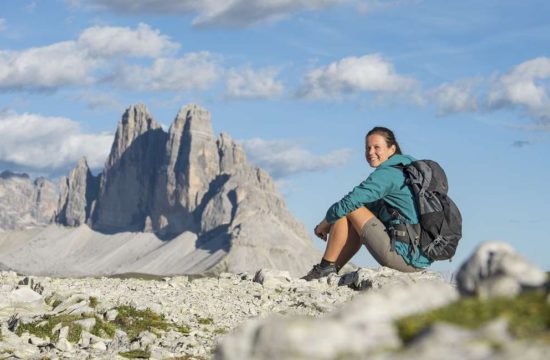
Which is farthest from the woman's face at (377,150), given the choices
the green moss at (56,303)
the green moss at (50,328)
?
the green moss at (56,303)

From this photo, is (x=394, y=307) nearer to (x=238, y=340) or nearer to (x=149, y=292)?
(x=238, y=340)

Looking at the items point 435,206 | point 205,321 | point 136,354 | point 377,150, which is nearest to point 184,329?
point 205,321

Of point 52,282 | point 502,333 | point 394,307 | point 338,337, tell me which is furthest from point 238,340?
point 52,282

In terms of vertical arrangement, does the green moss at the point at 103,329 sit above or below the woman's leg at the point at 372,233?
below

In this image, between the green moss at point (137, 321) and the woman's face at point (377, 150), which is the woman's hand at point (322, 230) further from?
the green moss at point (137, 321)

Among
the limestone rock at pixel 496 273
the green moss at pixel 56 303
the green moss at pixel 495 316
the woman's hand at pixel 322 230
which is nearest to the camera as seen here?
the green moss at pixel 495 316

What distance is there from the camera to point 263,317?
57.3 feet

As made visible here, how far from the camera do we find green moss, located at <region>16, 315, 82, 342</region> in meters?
16.5

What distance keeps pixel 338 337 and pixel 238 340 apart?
2.42ft

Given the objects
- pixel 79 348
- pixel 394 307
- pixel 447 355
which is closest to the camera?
pixel 447 355

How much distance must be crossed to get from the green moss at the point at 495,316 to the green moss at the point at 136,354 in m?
9.83

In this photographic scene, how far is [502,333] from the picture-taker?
5359 mm

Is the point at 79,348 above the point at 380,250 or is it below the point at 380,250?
below

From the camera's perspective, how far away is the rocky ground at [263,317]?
5234mm
